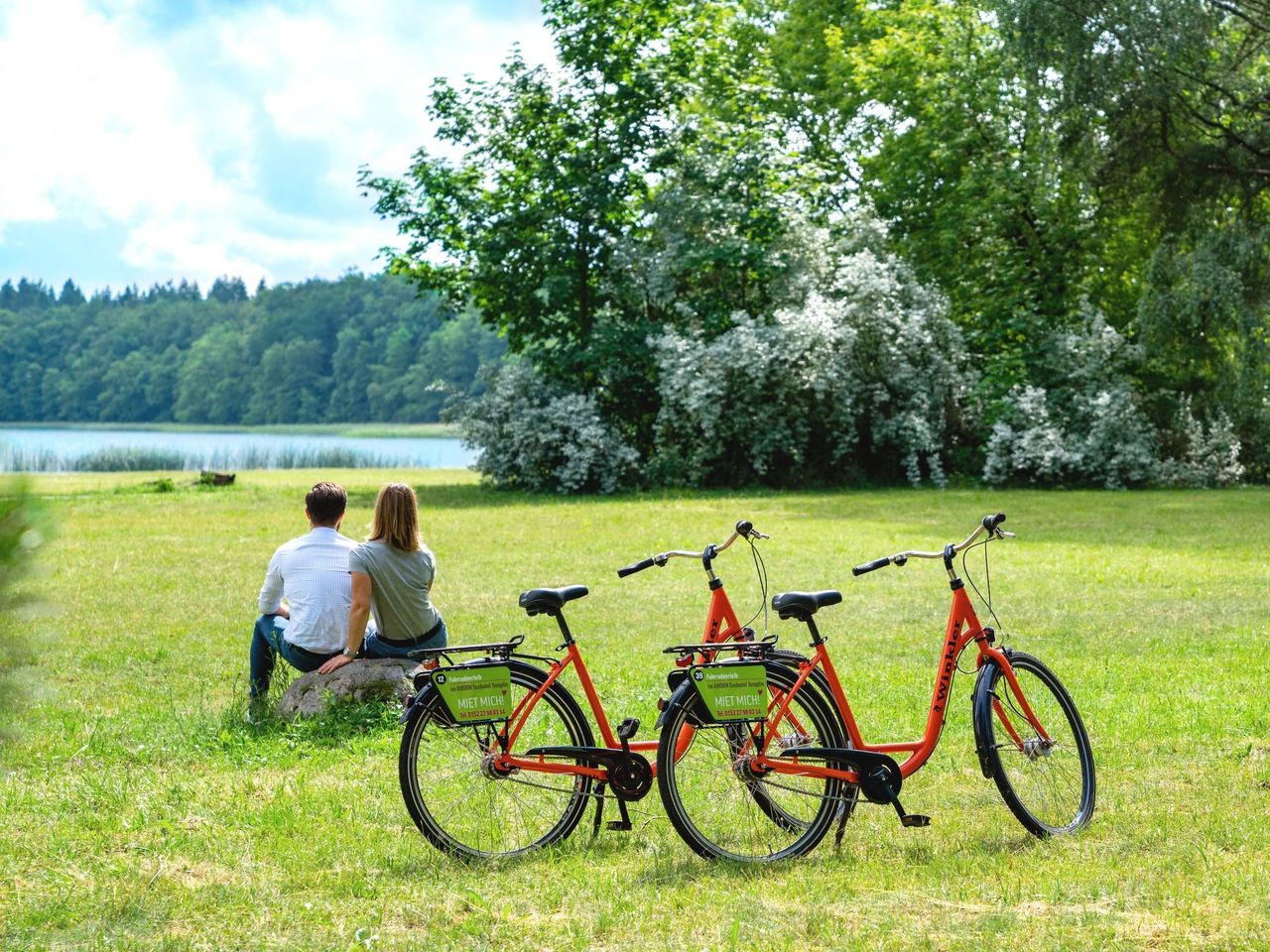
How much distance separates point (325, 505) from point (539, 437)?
2157cm

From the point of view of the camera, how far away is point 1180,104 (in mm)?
27641

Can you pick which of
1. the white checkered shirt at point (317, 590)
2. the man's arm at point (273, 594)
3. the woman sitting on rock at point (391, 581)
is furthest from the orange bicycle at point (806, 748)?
the man's arm at point (273, 594)

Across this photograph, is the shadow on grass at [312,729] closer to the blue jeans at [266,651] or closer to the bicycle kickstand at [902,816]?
the blue jeans at [266,651]

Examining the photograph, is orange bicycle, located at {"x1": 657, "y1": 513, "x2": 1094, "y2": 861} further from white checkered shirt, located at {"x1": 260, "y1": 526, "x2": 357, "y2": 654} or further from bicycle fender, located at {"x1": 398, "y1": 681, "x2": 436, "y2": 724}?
white checkered shirt, located at {"x1": 260, "y1": 526, "x2": 357, "y2": 654}

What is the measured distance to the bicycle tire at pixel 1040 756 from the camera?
5.64 metres

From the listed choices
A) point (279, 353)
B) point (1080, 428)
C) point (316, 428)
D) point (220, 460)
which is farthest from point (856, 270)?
point (279, 353)

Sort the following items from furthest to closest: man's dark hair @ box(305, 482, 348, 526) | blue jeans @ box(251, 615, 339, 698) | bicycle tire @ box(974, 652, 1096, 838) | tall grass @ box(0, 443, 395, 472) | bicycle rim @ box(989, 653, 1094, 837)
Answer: tall grass @ box(0, 443, 395, 472) < man's dark hair @ box(305, 482, 348, 526) < blue jeans @ box(251, 615, 339, 698) < bicycle rim @ box(989, 653, 1094, 837) < bicycle tire @ box(974, 652, 1096, 838)

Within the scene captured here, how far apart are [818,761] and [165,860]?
8.37 ft

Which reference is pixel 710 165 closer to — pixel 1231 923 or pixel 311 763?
pixel 311 763

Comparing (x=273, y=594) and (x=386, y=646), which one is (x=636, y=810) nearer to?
(x=386, y=646)

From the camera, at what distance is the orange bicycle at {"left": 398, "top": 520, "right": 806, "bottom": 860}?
5262mm

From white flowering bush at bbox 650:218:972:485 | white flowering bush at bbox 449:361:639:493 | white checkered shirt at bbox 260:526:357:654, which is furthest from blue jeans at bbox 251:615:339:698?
white flowering bush at bbox 449:361:639:493

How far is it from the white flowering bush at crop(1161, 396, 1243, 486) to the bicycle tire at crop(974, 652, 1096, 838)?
82.7 feet


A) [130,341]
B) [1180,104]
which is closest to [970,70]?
[1180,104]
